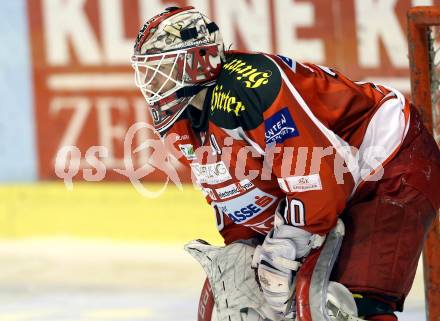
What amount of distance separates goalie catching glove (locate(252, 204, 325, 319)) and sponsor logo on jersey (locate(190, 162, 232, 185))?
17 centimetres

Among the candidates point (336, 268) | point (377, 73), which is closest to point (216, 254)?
point (336, 268)

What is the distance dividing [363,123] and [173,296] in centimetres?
181

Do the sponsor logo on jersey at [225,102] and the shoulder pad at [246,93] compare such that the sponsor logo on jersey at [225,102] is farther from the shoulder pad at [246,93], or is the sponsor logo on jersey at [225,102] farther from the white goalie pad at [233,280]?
the white goalie pad at [233,280]

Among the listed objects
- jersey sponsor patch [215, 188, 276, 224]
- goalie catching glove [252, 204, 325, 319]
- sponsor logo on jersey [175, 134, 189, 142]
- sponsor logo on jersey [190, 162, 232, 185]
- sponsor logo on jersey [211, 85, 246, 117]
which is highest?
sponsor logo on jersey [211, 85, 246, 117]

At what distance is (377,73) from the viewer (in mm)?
5012

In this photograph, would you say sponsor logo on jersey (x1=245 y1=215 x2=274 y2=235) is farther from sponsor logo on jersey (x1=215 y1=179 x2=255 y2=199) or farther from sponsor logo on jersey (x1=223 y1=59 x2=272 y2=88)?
sponsor logo on jersey (x1=223 y1=59 x2=272 y2=88)

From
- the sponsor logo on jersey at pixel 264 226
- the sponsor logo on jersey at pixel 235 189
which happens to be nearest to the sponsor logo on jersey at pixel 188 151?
the sponsor logo on jersey at pixel 235 189

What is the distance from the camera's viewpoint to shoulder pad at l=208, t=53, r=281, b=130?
283 centimetres

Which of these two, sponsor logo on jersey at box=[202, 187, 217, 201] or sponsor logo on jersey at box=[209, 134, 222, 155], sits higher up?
sponsor logo on jersey at box=[209, 134, 222, 155]

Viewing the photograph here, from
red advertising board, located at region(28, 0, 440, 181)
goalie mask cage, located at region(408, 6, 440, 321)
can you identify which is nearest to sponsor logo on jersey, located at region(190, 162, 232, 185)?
goalie mask cage, located at region(408, 6, 440, 321)

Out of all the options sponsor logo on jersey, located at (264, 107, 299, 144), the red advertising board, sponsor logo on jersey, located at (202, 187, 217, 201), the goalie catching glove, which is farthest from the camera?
the red advertising board

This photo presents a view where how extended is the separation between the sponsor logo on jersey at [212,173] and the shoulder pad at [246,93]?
16cm

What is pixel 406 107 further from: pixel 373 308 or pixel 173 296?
pixel 173 296

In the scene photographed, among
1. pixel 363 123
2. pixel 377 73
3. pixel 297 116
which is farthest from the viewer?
pixel 377 73
